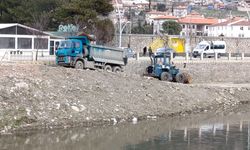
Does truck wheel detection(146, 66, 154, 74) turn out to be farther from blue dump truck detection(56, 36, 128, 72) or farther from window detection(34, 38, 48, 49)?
window detection(34, 38, 48, 49)

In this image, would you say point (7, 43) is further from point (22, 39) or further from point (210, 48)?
point (210, 48)

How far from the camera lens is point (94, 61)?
42.1 meters

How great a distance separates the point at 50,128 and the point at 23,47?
2889 cm

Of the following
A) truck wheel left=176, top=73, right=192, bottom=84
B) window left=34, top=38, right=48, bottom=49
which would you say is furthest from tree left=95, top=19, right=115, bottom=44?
truck wheel left=176, top=73, right=192, bottom=84

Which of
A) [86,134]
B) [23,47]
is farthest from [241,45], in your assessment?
[86,134]

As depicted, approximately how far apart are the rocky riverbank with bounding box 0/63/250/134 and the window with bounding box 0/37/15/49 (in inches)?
756

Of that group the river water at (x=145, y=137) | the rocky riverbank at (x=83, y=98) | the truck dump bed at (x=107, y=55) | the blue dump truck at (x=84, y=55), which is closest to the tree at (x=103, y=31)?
the truck dump bed at (x=107, y=55)

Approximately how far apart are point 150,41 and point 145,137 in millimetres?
45268

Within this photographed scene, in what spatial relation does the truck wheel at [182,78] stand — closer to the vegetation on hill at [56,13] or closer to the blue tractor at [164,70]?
the blue tractor at [164,70]

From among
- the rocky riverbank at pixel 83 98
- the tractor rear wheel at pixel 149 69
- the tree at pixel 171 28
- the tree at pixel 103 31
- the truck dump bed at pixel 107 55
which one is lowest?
the rocky riverbank at pixel 83 98

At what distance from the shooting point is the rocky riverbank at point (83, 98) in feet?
95.1

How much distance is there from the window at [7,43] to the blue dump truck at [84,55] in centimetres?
1404

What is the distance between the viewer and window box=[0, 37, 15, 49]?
54.8 m

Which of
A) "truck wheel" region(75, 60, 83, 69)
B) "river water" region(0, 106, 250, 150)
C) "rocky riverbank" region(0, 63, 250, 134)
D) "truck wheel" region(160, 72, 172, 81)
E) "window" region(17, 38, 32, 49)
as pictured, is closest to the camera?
"river water" region(0, 106, 250, 150)
